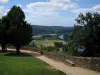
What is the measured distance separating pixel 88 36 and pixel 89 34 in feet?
1.17

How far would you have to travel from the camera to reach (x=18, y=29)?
5134 cm

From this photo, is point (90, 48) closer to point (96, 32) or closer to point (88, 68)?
point (96, 32)

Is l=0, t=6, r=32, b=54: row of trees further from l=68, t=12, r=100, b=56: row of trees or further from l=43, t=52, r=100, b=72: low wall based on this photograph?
l=43, t=52, r=100, b=72: low wall

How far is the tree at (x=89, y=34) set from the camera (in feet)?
142

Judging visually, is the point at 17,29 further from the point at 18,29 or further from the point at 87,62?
the point at 87,62

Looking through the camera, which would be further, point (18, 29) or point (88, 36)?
point (18, 29)

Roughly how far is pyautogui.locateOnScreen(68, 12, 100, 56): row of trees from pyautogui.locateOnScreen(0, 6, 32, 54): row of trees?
998cm

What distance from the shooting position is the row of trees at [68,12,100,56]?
142 feet

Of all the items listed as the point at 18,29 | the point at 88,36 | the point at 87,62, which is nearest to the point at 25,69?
the point at 87,62

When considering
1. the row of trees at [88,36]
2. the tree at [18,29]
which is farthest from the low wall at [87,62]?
the tree at [18,29]

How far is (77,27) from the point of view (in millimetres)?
45594

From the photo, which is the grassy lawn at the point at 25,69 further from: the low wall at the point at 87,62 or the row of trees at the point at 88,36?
the row of trees at the point at 88,36

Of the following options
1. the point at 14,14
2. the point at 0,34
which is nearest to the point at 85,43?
the point at 14,14

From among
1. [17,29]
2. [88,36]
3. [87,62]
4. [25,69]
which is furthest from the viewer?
[17,29]
